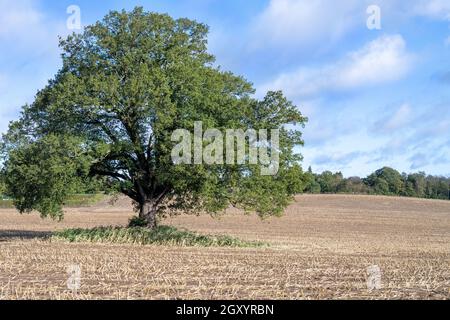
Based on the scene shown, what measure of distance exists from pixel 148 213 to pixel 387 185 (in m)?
115

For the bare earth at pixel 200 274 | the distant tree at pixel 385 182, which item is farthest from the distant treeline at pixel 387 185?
the bare earth at pixel 200 274

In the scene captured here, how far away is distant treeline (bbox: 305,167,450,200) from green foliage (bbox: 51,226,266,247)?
102831 mm

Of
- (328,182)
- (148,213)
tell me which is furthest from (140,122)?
(328,182)

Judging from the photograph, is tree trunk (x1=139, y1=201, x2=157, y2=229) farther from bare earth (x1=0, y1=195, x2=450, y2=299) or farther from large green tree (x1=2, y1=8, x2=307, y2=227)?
bare earth (x1=0, y1=195, x2=450, y2=299)

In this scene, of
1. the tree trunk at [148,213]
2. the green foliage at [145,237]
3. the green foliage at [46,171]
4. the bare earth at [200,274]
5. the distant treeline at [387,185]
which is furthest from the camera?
the distant treeline at [387,185]

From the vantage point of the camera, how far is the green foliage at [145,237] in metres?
31.0

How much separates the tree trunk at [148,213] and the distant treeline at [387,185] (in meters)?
102

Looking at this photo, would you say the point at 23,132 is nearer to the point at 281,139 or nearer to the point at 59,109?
the point at 59,109

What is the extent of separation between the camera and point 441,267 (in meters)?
21.3

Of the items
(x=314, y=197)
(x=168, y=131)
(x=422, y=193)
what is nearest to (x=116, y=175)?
(x=168, y=131)

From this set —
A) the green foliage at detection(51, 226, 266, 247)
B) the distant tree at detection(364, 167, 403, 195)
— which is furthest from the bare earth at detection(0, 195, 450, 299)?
the distant tree at detection(364, 167, 403, 195)

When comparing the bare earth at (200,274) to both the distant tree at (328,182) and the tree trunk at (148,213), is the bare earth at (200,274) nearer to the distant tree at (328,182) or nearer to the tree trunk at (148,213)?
the tree trunk at (148,213)
